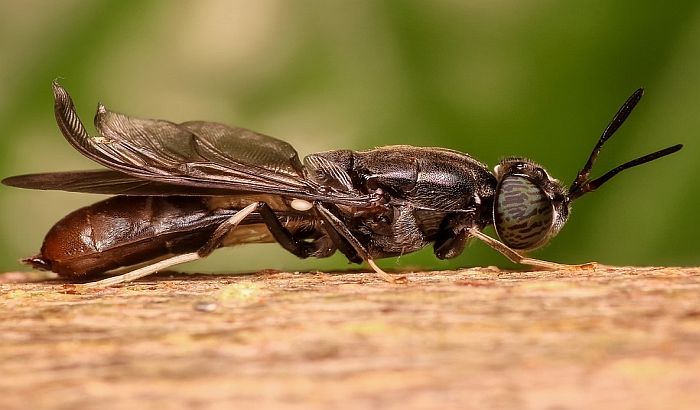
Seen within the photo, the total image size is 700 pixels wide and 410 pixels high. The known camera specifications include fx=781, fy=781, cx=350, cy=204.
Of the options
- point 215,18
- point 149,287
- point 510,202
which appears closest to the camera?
point 149,287

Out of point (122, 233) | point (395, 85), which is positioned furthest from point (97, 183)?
point (395, 85)

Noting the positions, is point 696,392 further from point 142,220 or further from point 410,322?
point 142,220

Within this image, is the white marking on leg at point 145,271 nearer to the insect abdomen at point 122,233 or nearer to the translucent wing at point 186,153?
the insect abdomen at point 122,233

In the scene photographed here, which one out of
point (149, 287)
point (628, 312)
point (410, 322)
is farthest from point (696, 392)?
point (149, 287)

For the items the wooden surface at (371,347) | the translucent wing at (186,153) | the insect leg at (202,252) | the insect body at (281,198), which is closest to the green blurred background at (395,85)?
the insect body at (281,198)

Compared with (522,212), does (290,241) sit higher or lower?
lower

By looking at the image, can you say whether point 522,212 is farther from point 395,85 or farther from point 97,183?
point 97,183
